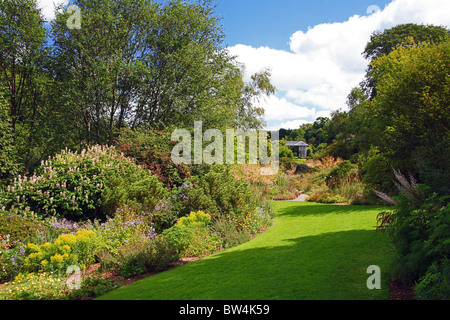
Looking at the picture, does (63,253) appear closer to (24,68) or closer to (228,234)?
(228,234)

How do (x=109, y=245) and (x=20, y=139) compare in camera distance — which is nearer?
(x=109, y=245)

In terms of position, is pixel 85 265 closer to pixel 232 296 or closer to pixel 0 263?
pixel 0 263

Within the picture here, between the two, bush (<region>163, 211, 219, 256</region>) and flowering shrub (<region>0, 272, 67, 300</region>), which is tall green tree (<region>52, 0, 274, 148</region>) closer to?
bush (<region>163, 211, 219, 256</region>)

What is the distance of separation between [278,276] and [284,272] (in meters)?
0.18

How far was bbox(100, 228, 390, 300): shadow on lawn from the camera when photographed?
3.94m

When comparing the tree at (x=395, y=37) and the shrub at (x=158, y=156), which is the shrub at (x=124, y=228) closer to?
the shrub at (x=158, y=156)

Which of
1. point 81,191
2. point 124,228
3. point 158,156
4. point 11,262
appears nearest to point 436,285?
point 124,228

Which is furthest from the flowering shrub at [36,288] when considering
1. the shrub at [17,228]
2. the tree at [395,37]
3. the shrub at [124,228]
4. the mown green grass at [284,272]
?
the tree at [395,37]

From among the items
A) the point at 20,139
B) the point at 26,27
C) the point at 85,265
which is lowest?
the point at 85,265

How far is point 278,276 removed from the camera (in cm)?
448

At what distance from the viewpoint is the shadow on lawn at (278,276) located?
12.9 feet

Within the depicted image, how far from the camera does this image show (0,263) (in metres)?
5.97
